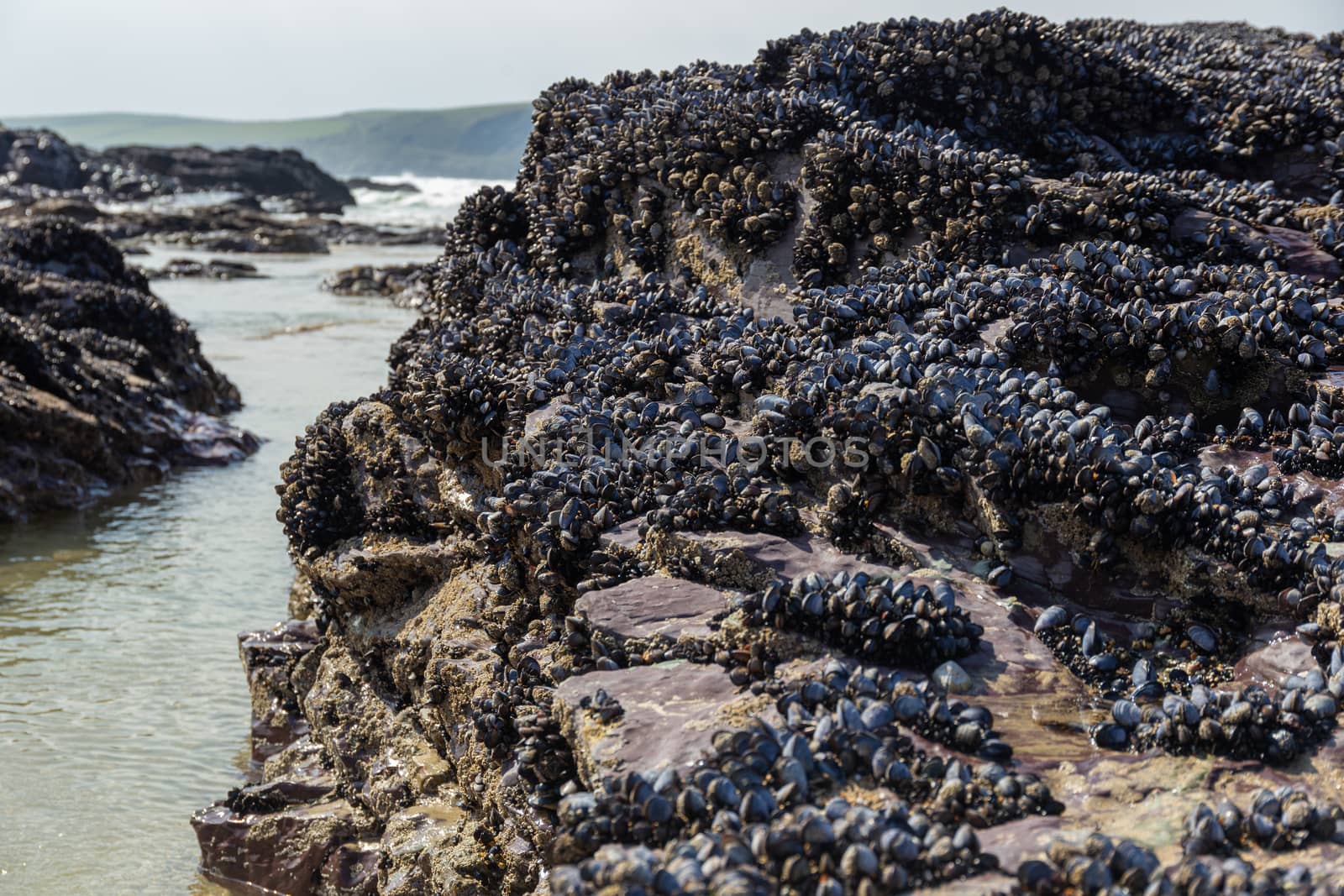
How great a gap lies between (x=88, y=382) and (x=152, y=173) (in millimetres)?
77243

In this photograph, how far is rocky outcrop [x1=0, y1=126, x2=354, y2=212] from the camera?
69500mm

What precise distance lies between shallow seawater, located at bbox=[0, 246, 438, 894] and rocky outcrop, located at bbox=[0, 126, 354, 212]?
58162 mm

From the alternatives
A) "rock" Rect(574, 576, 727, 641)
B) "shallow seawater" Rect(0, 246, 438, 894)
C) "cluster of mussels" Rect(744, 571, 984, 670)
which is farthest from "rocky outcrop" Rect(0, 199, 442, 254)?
"cluster of mussels" Rect(744, 571, 984, 670)

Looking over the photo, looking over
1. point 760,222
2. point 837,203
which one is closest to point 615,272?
point 760,222

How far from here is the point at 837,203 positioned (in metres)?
6.05

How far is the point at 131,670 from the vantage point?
6.89 meters

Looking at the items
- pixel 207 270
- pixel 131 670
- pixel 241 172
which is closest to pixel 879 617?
pixel 131 670

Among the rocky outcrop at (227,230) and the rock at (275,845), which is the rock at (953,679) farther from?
the rocky outcrop at (227,230)

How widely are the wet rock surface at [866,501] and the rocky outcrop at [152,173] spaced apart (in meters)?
63.3

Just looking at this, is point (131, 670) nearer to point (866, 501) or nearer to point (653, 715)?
point (653, 715)

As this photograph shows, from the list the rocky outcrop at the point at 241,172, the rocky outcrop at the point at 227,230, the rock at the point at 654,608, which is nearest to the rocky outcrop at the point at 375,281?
the rocky outcrop at the point at 227,230

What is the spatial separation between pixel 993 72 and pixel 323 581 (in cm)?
536

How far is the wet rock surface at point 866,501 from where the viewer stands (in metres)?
2.89

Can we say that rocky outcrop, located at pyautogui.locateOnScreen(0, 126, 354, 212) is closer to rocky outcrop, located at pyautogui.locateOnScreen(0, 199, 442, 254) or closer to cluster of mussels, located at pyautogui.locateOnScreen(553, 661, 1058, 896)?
rocky outcrop, located at pyautogui.locateOnScreen(0, 199, 442, 254)
